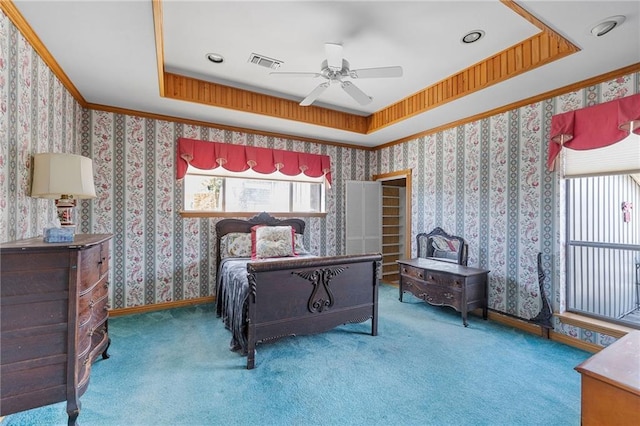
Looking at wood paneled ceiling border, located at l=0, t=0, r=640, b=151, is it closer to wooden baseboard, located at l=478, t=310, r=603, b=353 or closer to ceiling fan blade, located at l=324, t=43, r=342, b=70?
ceiling fan blade, located at l=324, t=43, r=342, b=70

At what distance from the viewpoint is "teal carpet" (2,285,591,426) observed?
1.83 m

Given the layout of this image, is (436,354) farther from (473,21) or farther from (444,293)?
(473,21)

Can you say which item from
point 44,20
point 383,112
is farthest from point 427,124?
point 44,20

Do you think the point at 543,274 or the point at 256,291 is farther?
the point at 543,274

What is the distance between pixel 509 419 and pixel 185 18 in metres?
3.54

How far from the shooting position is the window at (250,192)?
13.5ft

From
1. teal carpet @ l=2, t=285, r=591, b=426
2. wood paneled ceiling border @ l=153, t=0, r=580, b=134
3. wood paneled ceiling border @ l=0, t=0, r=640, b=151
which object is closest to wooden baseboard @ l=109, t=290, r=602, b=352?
teal carpet @ l=2, t=285, r=591, b=426

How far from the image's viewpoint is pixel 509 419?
1806mm

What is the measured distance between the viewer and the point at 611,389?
105cm

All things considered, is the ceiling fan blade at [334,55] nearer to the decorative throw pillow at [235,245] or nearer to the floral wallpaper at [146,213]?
the floral wallpaper at [146,213]

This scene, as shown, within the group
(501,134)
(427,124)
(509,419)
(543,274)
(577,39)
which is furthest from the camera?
(427,124)

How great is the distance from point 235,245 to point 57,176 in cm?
218

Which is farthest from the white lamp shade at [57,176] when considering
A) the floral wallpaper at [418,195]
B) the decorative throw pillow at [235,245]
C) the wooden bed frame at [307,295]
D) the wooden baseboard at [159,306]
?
the wooden baseboard at [159,306]

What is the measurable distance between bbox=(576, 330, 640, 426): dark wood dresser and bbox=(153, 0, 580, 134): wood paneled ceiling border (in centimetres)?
196
